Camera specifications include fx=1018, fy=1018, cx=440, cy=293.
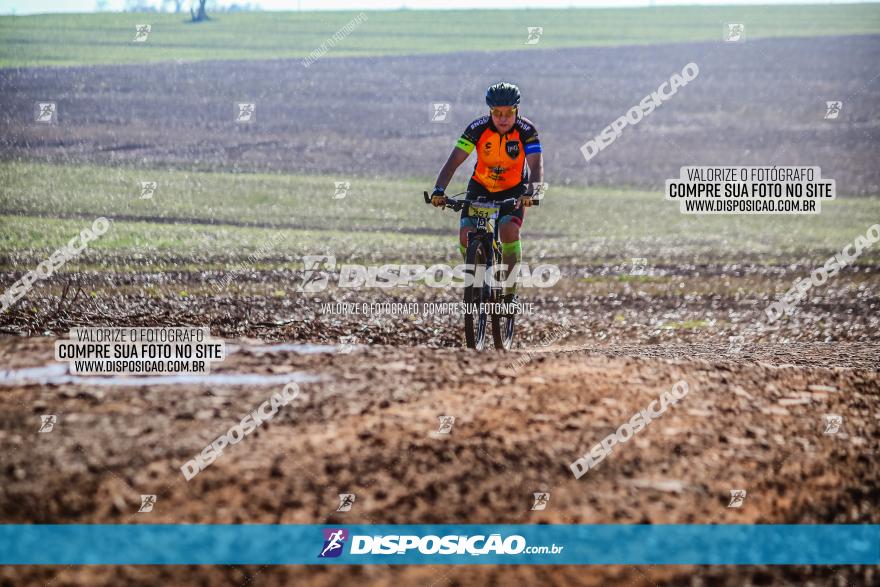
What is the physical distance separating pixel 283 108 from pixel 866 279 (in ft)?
94.6

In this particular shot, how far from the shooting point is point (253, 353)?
954cm

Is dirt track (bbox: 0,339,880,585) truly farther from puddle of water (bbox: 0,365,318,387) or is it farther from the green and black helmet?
the green and black helmet

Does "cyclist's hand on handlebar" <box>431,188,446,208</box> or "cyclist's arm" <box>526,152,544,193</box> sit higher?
"cyclist's arm" <box>526,152,544,193</box>

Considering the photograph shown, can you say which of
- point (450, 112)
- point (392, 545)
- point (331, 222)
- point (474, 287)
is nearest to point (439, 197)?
point (474, 287)

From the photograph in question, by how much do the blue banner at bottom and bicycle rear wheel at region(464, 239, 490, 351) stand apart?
178 inches

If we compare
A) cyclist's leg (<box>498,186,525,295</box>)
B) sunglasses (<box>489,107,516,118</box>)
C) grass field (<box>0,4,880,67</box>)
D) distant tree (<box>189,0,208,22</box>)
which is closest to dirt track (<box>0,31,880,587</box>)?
cyclist's leg (<box>498,186,525,295</box>)

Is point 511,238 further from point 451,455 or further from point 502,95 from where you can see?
point 451,455

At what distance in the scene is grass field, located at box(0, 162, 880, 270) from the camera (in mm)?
21875

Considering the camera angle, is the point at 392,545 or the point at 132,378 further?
the point at 132,378

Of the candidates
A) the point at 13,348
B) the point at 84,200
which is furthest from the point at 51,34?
the point at 13,348

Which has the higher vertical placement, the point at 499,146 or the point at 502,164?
the point at 499,146

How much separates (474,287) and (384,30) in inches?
2181

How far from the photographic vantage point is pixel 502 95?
10.3 meters

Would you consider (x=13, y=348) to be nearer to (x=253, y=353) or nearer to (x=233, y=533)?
(x=253, y=353)
